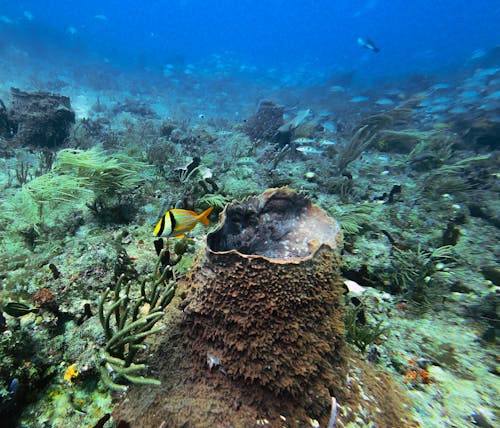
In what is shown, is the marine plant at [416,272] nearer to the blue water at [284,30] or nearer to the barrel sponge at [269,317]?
the barrel sponge at [269,317]

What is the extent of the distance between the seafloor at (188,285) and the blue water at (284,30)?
43.8 m

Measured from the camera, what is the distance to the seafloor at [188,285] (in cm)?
178

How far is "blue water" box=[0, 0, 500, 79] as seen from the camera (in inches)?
2201

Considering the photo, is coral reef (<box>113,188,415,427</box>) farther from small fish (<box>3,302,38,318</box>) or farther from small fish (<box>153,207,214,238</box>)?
small fish (<box>3,302,38,318</box>)

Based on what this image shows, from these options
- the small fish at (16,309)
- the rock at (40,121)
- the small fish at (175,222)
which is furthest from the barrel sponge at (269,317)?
the rock at (40,121)

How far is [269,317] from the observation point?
70.4 inches

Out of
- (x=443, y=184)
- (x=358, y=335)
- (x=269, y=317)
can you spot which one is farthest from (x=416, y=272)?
(x=443, y=184)

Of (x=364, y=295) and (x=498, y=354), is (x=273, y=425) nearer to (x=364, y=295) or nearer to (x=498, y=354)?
(x=364, y=295)

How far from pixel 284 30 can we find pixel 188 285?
13757cm

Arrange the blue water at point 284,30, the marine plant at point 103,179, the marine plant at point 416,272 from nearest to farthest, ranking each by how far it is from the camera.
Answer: the marine plant at point 416,272 → the marine plant at point 103,179 → the blue water at point 284,30

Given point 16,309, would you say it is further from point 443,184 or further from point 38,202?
point 443,184

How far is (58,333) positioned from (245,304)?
5.37 ft

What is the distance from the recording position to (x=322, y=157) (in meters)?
8.94

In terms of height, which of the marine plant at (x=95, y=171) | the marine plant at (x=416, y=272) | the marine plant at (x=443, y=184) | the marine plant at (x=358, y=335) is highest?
the marine plant at (x=443, y=184)
